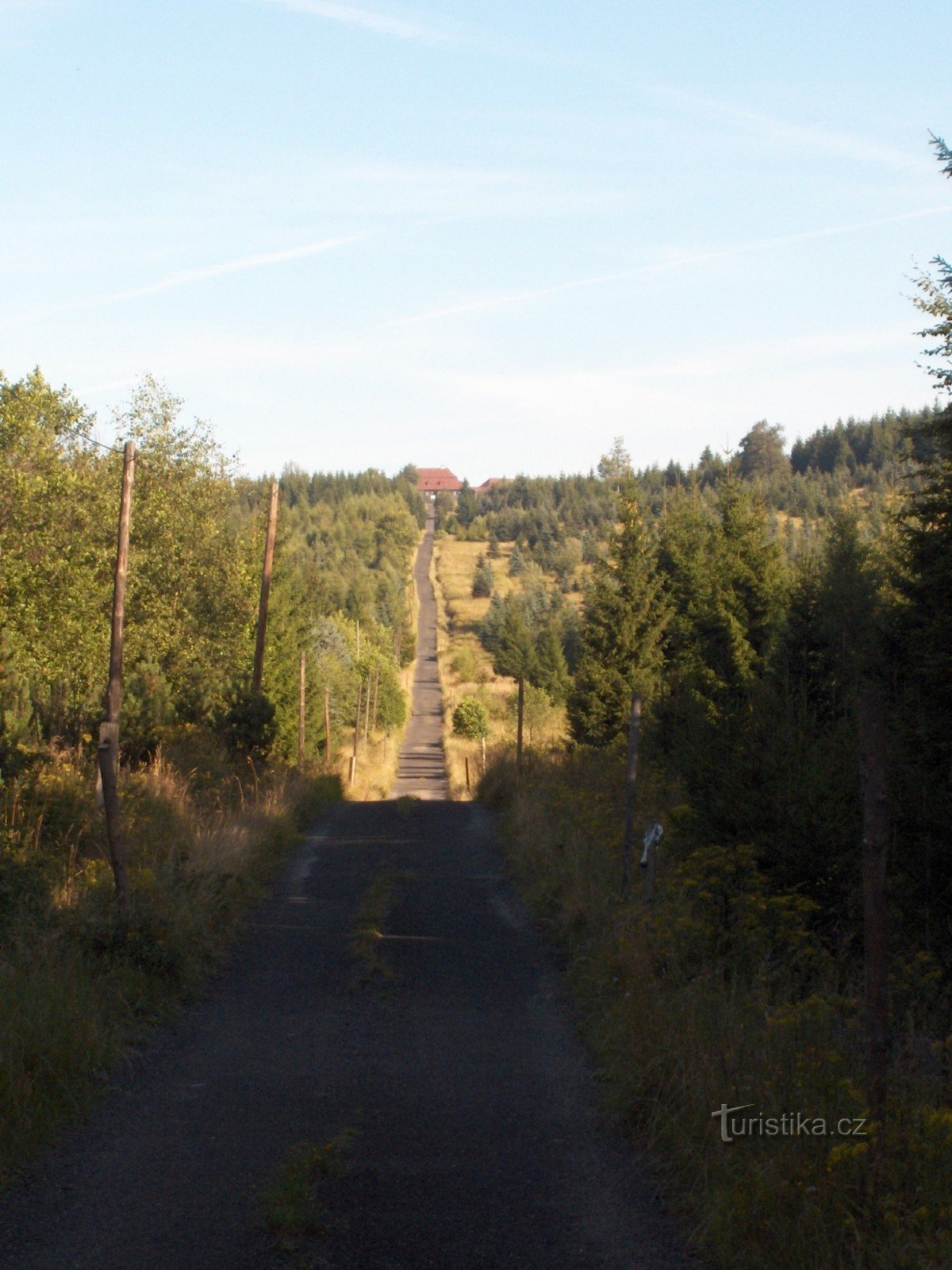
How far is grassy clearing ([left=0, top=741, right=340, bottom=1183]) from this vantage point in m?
6.07

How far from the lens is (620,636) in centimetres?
3775

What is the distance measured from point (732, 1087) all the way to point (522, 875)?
958 cm

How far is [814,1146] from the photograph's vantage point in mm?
4551

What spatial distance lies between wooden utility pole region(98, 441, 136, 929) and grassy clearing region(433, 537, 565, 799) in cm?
2677

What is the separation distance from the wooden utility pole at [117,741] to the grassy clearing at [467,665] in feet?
87.8

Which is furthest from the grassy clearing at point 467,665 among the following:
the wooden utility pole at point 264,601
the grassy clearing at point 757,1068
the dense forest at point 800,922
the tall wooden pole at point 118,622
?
the grassy clearing at point 757,1068

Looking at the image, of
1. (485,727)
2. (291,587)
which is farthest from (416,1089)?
(485,727)

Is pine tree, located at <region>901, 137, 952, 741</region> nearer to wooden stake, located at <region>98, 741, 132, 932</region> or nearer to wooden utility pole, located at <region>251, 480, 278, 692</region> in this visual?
wooden stake, located at <region>98, 741, 132, 932</region>

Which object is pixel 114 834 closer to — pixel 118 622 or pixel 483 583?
pixel 118 622

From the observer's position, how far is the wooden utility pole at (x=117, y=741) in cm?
902

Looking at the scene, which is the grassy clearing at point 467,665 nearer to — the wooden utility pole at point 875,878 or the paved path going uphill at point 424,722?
the paved path going uphill at point 424,722

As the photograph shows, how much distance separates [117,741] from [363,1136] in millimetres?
4853

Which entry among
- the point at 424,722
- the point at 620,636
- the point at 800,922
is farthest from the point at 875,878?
the point at 424,722

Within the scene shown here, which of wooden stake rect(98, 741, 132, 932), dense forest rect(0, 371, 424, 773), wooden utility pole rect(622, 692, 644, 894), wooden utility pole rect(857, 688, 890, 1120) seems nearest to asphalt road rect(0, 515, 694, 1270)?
wooden stake rect(98, 741, 132, 932)
